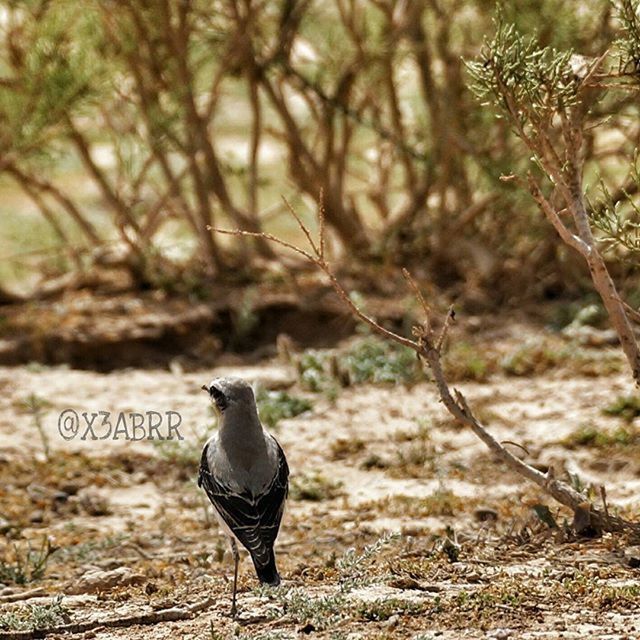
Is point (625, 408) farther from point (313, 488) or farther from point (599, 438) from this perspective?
point (313, 488)

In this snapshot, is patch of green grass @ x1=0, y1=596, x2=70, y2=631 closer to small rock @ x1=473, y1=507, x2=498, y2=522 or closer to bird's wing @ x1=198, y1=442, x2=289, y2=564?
bird's wing @ x1=198, y1=442, x2=289, y2=564

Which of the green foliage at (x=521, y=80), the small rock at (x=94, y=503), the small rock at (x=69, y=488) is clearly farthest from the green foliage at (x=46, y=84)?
the green foliage at (x=521, y=80)

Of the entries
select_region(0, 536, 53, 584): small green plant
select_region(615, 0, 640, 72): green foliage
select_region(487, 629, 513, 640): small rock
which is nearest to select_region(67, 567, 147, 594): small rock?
select_region(0, 536, 53, 584): small green plant

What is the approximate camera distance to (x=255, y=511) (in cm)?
456

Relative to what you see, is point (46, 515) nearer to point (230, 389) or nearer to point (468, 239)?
point (230, 389)

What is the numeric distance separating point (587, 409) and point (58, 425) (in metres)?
2.88

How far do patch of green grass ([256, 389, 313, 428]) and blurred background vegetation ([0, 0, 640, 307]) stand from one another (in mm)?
2114

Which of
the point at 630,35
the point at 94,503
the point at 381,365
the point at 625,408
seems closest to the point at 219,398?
the point at 94,503

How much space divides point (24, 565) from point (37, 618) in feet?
3.66

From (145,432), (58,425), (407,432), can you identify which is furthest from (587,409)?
(58,425)

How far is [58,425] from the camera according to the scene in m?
7.58

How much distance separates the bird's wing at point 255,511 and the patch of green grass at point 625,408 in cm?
312

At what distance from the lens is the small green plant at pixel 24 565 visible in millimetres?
5223

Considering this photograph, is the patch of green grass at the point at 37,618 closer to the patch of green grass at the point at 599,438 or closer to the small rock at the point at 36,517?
the small rock at the point at 36,517
